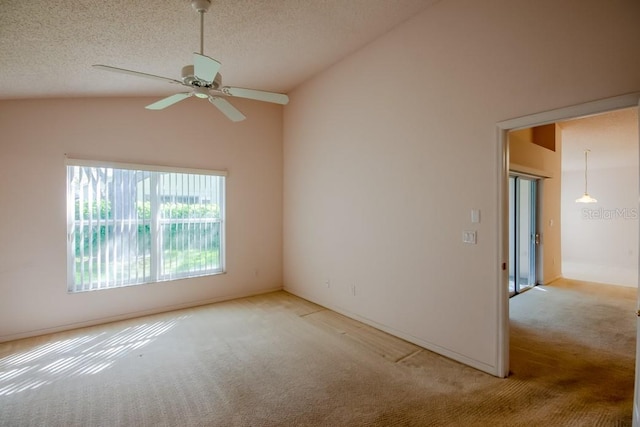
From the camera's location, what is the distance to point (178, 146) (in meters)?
4.43

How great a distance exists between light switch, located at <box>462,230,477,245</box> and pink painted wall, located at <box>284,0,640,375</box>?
0.15 ft

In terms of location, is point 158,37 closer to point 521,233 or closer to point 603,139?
point 521,233

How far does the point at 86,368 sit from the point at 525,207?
6844 millimetres

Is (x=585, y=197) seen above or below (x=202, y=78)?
below

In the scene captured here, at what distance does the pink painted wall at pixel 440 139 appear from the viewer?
2.21 meters

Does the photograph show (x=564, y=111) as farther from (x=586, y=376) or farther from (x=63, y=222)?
(x=63, y=222)

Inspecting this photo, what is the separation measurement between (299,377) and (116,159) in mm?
3514

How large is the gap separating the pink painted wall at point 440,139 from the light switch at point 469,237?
0.05 meters

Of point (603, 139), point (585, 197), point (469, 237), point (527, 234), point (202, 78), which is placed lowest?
point (527, 234)

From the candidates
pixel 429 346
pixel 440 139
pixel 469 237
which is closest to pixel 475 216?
pixel 469 237

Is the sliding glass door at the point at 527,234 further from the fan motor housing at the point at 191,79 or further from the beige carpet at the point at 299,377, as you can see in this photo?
the fan motor housing at the point at 191,79

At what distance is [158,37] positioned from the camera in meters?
2.68

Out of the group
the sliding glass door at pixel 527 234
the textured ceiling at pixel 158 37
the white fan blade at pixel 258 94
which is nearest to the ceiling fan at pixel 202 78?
the white fan blade at pixel 258 94

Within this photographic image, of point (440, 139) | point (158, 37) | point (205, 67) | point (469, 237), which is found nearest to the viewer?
point (205, 67)
